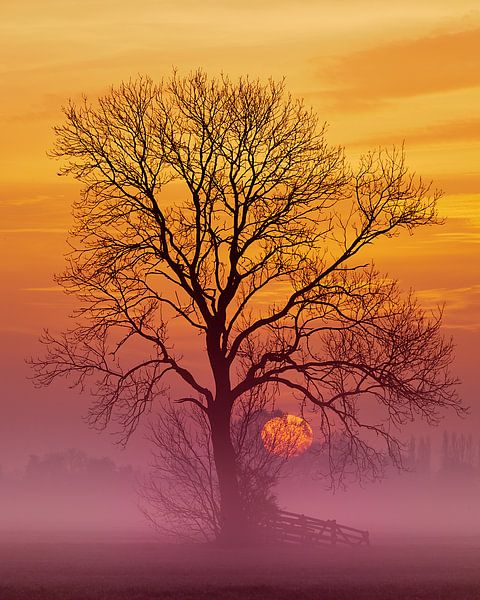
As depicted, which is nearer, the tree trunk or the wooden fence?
the tree trunk

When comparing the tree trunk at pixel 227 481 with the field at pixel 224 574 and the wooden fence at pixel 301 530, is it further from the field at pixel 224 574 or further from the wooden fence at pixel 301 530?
the wooden fence at pixel 301 530

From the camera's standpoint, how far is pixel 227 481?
46906mm

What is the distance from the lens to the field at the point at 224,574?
1244 inches

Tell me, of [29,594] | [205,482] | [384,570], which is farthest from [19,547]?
[29,594]

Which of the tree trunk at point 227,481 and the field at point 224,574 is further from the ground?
the tree trunk at point 227,481

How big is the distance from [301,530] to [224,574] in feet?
64.1

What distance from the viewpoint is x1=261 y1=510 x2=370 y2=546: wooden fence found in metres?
51.6

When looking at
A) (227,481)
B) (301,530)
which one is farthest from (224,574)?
(301,530)

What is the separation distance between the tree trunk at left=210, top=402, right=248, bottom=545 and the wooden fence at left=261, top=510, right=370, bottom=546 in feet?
8.96

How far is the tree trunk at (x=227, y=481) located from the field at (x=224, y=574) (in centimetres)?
107

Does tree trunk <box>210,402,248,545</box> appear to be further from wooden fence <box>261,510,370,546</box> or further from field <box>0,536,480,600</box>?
wooden fence <box>261,510,370,546</box>

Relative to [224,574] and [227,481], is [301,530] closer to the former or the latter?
[227,481]

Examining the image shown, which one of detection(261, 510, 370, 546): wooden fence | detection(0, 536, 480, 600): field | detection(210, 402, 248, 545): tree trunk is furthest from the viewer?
detection(261, 510, 370, 546): wooden fence

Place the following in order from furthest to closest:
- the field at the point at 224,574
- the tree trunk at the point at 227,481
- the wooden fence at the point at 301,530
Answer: the wooden fence at the point at 301,530 → the tree trunk at the point at 227,481 → the field at the point at 224,574
